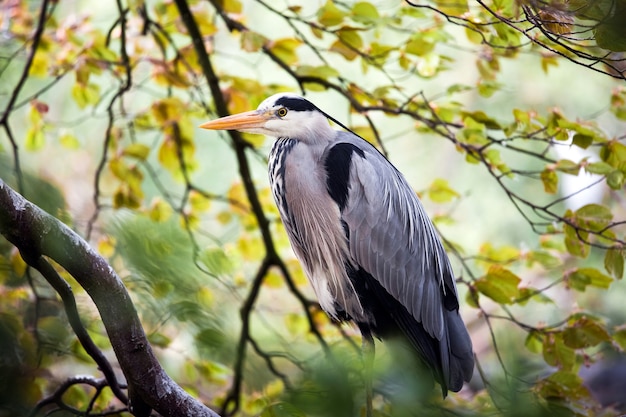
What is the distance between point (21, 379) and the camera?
0.80 meters

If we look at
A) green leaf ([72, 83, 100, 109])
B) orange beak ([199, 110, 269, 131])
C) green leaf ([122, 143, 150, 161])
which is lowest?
green leaf ([122, 143, 150, 161])

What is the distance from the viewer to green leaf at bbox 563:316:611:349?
2.46m

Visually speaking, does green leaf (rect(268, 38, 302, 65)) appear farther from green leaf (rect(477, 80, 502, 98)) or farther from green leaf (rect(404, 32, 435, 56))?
green leaf (rect(477, 80, 502, 98))

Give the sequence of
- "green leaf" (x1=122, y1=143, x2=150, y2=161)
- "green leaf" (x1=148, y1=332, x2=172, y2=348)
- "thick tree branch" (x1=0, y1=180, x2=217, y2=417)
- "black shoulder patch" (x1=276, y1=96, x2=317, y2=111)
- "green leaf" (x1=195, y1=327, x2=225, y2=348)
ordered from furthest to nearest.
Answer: "green leaf" (x1=122, y1=143, x2=150, y2=161) → "black shoulder patch" (x1=276, y1=96, x2=317, y2=111) → "green leaf" (x1=148, y1=332, x2=172, y2=348) → "thick tree branch" (x1=0, y1=180, x2=217, y2=417) → "green leaf" (x1=195, y1=327, x2=225, y2=348)

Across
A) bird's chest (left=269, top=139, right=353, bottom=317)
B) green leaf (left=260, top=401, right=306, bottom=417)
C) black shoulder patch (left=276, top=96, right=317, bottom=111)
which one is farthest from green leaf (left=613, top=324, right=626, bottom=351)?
green leaf (left=260, top=401, right=306, bottom=417)

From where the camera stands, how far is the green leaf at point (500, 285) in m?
2.58

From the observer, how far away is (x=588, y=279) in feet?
8.60

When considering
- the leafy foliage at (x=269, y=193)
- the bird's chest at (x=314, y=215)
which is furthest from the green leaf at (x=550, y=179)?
the bird's chest at (x=314, y=215)

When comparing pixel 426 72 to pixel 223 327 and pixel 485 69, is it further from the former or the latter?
pixel 223 327

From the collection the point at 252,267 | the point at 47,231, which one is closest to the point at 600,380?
the point at 252,267

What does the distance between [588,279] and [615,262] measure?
6.9 inches

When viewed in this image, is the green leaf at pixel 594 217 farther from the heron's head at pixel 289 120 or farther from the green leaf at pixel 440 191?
the heron's head at pixel 289 120

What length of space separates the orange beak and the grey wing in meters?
0.36

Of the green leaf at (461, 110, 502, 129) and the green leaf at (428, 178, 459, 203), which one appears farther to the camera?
the green leaf at (428, 178, 459, 203)
